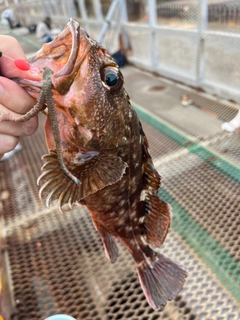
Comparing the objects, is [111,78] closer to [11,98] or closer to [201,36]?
[11,98]

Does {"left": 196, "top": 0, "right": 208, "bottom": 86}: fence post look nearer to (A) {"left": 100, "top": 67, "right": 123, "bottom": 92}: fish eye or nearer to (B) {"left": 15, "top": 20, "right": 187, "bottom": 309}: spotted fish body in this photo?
(B) {"left": 15, "top": 20, "right": 187, "bottom": 309}: spotted fish body

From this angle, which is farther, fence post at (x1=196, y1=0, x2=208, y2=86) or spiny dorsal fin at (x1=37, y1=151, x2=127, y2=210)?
fence post at (x1=196, y1=0, x2=208, y2=86)

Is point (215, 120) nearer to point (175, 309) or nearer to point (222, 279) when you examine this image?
point (222, 279)

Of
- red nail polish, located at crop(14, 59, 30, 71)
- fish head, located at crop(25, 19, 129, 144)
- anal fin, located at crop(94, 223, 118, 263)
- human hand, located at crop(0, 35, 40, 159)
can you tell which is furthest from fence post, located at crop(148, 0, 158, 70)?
red nail polish, located at crop(14, 59, 30, 71)

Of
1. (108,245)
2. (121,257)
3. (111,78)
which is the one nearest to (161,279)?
(108,245)

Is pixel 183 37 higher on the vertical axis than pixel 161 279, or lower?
higher

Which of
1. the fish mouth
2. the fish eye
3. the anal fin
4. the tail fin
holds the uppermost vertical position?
the fish mouth
